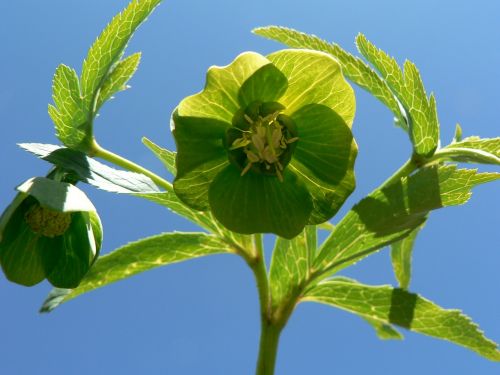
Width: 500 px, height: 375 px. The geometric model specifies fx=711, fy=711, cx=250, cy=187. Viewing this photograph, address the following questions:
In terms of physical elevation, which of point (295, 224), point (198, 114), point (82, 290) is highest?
point (198, 114)

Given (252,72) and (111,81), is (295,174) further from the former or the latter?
(111,81)

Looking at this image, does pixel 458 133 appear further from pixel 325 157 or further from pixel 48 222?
pixel 48 222

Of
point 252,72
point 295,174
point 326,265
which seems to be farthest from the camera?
point 326,265

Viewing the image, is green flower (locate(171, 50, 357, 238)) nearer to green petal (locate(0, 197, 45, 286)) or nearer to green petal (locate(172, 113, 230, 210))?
green petal (locate(172, 113, 230, 210))

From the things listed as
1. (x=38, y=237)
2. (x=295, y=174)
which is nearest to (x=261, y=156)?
(x=295, y=174)

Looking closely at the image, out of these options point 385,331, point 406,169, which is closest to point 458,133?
point 406,169

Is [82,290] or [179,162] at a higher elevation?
[179,162]

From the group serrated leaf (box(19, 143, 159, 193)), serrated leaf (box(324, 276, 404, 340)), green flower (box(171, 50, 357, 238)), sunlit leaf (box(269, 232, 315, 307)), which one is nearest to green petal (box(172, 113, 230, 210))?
green flower (box(171, 50, 357, 238))
